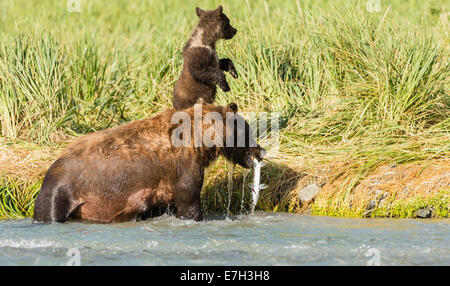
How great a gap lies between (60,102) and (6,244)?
395 cm

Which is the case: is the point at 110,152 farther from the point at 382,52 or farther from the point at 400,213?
the point at 382,52

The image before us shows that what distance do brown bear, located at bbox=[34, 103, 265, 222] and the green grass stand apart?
1.30m

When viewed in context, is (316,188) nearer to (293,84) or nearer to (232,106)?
(232,106)

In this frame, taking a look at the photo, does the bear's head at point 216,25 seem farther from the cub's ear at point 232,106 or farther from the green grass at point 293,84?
the cub's ear at point 232,106

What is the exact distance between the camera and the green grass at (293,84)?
30.6 ft

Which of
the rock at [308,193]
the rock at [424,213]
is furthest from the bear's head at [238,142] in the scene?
the rock at [424,213]

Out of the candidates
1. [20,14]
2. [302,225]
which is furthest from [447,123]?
[20,14]

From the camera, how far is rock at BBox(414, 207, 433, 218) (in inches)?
319

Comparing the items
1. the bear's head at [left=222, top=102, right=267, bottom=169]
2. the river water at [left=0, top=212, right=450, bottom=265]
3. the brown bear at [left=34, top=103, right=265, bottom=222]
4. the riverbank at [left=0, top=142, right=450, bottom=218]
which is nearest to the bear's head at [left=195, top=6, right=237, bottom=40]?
the riverbank at [left=0, top=142, right=450, bottom=218]

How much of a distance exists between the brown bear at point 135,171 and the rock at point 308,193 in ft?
4.04

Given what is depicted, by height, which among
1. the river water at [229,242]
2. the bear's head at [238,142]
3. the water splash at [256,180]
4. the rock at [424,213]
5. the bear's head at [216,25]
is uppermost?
the bear's head at [216,25]

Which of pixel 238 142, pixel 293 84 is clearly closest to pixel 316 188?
pixel 238 142

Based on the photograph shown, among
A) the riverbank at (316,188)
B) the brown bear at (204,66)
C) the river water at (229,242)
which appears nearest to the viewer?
the river water at (229,242)

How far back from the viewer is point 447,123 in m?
9.42
